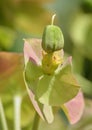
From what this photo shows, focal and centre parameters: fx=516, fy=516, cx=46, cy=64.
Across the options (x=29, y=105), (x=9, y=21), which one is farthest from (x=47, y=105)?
(x=9, y=21)

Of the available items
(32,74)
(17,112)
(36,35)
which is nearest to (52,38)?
(32,74)

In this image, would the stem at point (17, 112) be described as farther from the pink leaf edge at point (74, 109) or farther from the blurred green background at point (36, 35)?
the pink leaf edge at point (74, 109)

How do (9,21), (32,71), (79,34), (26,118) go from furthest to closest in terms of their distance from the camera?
(79,34), (9,21), (26,118), (32,71)

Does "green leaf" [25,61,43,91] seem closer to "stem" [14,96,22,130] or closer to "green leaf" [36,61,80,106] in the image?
"green leaf" [36,61,80,106]

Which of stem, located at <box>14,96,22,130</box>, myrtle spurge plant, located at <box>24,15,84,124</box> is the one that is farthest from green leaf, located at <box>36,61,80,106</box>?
stem, located at <box>14,96,22,130</box>

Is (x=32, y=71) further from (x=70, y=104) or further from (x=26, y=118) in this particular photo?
(x=26, y=118)

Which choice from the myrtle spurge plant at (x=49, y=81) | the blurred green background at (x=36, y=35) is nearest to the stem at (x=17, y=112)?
the blurred green background at (x=36, y=35)
